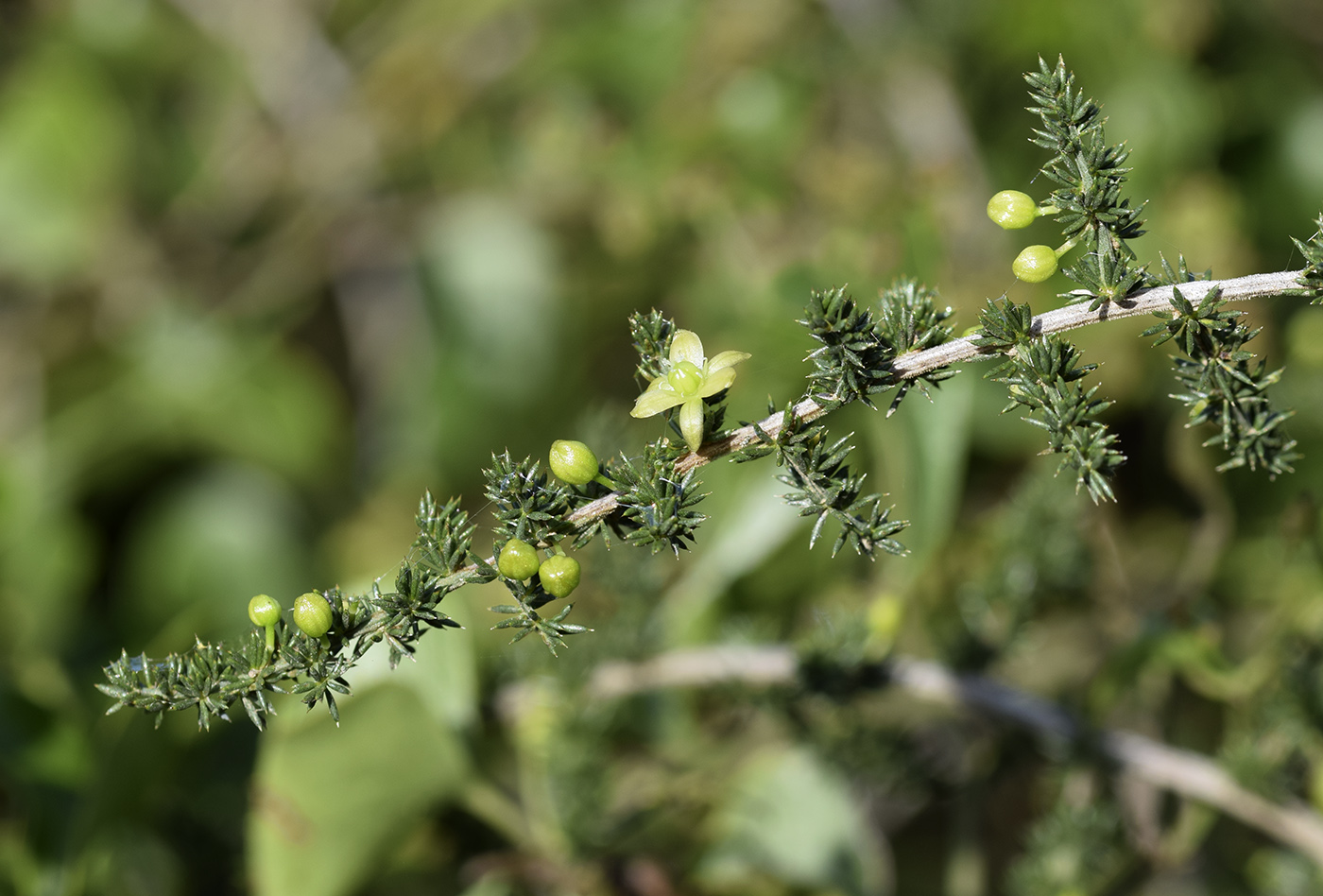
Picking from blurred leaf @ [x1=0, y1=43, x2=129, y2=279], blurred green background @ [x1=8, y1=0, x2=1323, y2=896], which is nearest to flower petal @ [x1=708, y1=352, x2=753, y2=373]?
blurred green background @ [x1=8, y1=0, x2=1323, y2=896]

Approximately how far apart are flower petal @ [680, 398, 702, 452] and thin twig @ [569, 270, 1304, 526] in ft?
0.05

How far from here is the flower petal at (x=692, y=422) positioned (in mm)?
540

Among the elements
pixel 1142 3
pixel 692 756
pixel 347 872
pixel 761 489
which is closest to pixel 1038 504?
pixel 761 489

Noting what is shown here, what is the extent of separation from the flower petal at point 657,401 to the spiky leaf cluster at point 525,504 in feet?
0.20

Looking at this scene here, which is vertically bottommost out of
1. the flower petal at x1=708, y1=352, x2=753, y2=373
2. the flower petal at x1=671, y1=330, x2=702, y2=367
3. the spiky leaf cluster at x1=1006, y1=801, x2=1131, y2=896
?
the spiky leaf cluster at x1=1006, y1=801, x2=1131, y2=896

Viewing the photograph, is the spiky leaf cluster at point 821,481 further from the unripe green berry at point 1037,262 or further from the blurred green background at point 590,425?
the blurred green background at point 590,425

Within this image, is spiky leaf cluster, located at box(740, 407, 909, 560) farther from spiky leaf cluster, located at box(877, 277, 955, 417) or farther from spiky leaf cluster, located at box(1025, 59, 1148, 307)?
spiky leaf cluster, located at box(1025, 59, 1148, 307)

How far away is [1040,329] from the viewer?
0.54m

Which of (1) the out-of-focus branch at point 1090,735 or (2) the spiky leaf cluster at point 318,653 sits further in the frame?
(1) the out-of-focus branch at point 1090,735

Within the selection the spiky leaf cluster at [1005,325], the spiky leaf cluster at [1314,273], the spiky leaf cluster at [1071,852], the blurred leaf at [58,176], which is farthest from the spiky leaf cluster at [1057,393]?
the blurred leaf at [58,176]

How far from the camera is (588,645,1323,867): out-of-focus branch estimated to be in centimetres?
87

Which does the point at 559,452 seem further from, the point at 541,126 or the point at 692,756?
the point at 541,126

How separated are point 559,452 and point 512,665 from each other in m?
0.48

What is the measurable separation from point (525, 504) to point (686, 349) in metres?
0.12
